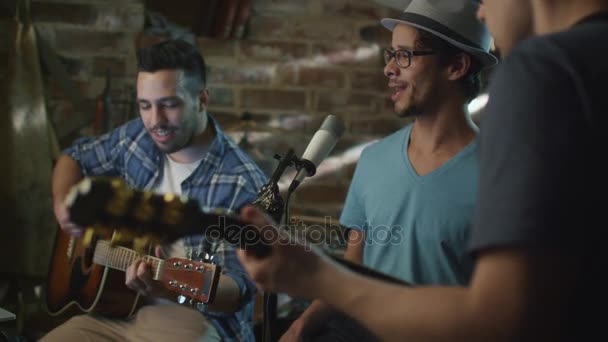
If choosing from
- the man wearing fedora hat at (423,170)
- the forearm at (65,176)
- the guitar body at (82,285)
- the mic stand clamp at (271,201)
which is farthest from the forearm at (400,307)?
the forearm at (65,176)

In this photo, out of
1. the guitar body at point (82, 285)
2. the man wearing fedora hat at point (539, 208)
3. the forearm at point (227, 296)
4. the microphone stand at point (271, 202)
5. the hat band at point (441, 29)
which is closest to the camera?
the man wearing fedora hat at point (539, 208)

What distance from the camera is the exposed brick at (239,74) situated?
324 cm

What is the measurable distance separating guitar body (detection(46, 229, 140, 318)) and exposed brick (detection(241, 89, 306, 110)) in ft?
3.70

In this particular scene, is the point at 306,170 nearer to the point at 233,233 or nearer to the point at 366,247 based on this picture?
the point at 366,247

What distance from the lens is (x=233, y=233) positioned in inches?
40.1

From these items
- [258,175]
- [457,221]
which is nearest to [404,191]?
[457,221]

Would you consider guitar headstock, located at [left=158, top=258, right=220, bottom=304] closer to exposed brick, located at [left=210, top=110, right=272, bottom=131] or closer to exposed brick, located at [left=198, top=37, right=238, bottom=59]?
exposed brick, located at [left=210, top=110, right=272, bottom=131]

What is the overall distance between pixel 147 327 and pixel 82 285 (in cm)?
41

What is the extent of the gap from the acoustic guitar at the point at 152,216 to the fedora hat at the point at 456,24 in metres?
1.06

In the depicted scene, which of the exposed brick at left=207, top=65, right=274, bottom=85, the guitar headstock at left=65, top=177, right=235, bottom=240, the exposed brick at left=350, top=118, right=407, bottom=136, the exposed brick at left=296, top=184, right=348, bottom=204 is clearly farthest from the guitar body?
the exposed brick at left=350, top=118, right=407, bottom=136

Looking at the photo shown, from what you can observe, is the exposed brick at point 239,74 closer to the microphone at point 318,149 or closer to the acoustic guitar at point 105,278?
the acoustic guitar at point 105,278

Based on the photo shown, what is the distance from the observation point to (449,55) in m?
1.90

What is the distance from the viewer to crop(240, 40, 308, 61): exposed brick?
324 cm

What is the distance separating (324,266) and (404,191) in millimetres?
874
